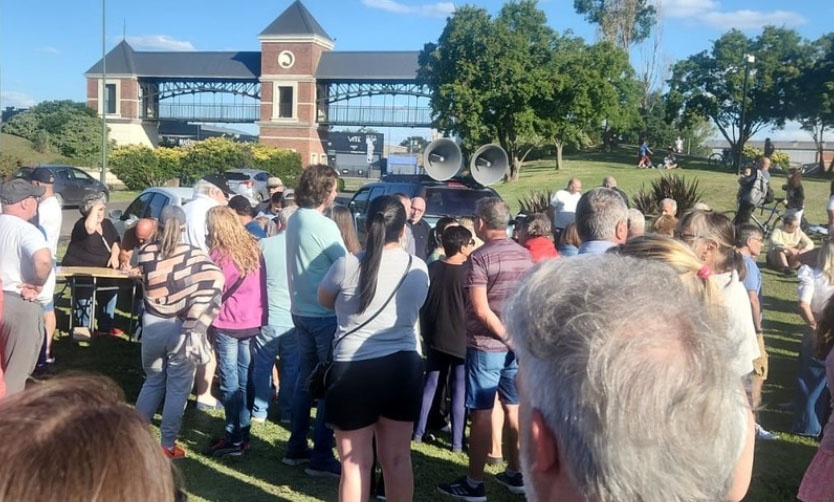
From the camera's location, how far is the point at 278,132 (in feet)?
207

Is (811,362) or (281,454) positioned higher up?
(811,362)

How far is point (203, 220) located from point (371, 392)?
160 inches

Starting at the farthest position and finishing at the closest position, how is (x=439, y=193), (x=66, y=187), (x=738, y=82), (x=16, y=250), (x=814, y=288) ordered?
(x=738, y=82), (x=66, y=187), (x=439, y=193), (x=814, y=288), (x=16, y=250)

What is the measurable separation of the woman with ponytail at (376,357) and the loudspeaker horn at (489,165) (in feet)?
31.1

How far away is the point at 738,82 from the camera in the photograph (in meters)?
45.5

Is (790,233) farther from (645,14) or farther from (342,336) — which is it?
(645,14)

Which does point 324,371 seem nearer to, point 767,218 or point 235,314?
point 235,314

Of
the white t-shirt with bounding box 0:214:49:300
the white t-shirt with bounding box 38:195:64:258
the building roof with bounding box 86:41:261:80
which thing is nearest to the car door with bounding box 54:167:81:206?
the white t-shirt with bounding box 38:195:64:258

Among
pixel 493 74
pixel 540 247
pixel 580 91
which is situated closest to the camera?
pixel 540 247

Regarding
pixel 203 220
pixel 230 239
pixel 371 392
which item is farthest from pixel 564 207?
pixel 371 392

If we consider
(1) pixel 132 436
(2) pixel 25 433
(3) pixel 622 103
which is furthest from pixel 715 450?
(3) pixel 622 103

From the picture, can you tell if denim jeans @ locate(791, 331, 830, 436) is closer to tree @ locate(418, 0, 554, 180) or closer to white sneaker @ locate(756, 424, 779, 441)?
white sneaker @ locate(756, 424, 779, 441)

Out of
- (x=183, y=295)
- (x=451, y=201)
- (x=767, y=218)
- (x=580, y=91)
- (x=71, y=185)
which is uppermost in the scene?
(x=580, y=91)

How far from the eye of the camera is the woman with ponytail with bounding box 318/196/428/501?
3.63 meters
